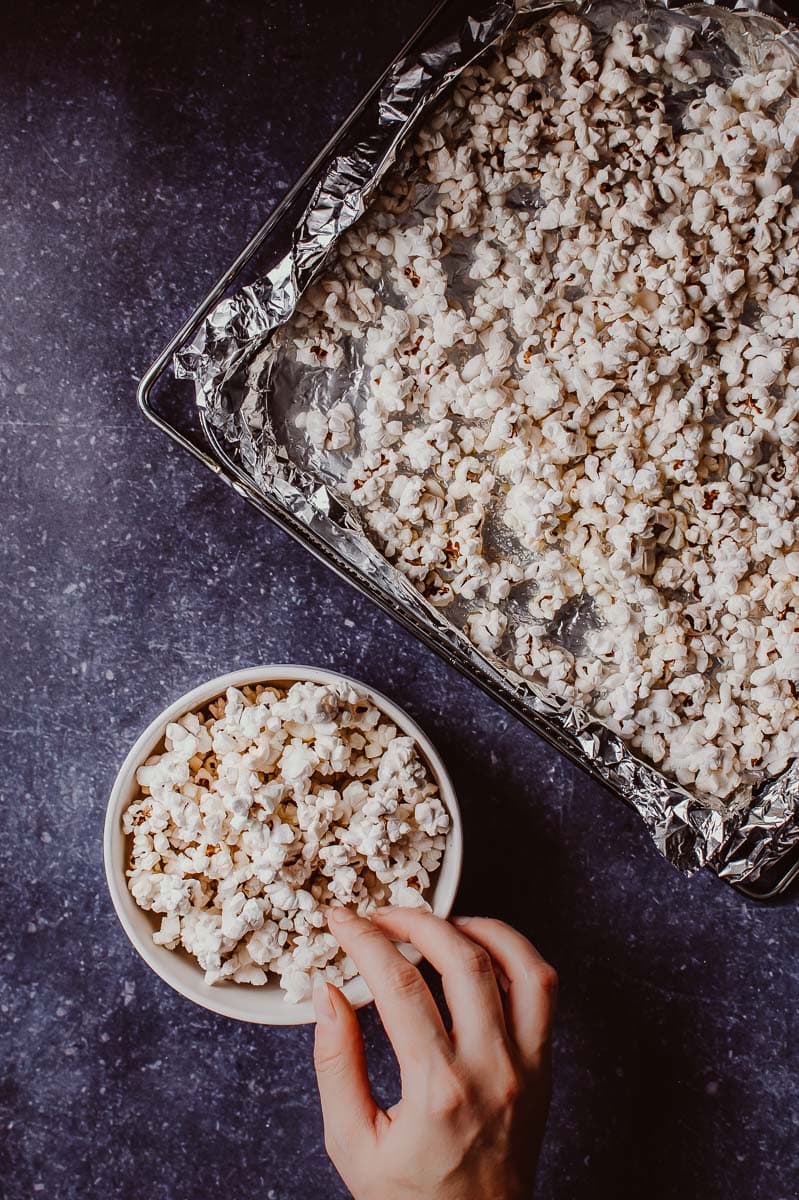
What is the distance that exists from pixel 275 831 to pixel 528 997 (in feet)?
1.00

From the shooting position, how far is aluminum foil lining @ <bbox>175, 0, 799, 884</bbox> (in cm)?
94

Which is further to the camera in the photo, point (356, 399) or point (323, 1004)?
point (356, 399)

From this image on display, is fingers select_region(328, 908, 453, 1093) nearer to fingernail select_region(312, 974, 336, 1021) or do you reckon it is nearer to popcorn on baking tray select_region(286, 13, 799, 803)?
fingernail select_region(312, 974, 336, 1021)

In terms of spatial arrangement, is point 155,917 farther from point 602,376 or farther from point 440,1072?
point 602,376

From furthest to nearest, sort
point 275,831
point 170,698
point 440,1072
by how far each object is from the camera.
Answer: point 170,698 < point 275,831 < point 440,1072

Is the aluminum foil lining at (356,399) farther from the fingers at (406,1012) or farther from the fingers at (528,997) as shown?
the fingers at (406,1012)

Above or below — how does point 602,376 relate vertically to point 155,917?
above

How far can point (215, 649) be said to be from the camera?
1116mm

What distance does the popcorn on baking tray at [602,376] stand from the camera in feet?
3.21

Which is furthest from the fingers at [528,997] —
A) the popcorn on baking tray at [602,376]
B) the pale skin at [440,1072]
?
the popcorn on baking tray at [602,376]

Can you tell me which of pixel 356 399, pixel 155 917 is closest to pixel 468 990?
pixel 155 917

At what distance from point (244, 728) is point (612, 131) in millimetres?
735

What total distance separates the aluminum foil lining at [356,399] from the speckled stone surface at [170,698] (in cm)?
12

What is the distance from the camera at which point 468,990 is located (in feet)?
2.97
